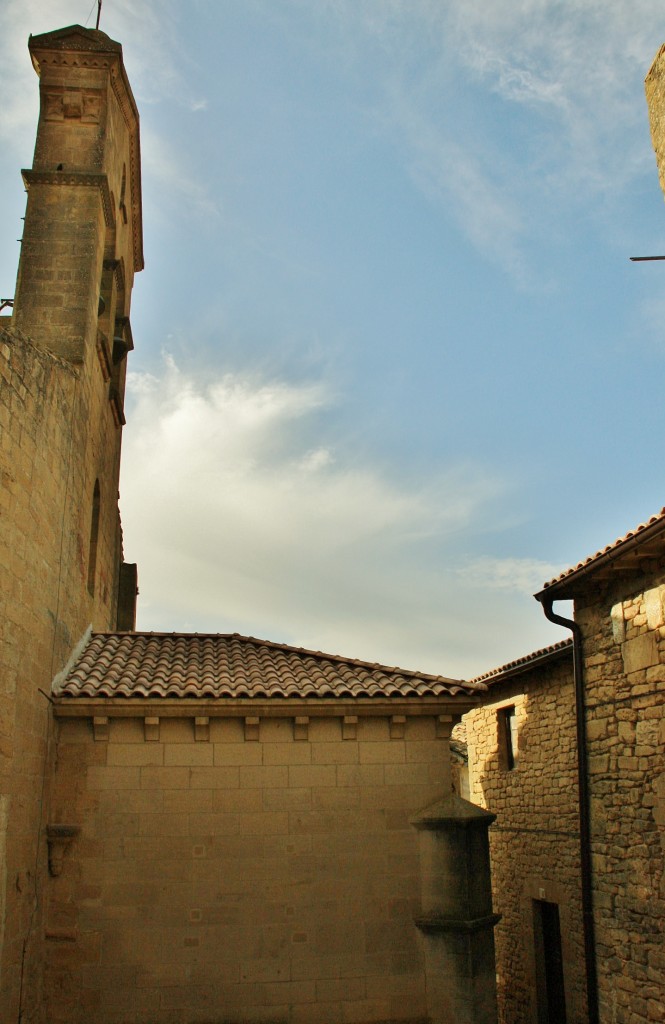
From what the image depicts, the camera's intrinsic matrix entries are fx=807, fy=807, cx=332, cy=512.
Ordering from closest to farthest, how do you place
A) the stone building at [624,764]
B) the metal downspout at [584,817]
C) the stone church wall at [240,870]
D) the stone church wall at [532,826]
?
the stone building at [624,764] → the stone church wall at [240,870] → the metal downspout at [584,817] → the stone church wall at [532,826]

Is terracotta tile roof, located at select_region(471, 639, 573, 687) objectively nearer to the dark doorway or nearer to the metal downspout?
the metal downspout

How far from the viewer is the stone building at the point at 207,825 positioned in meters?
8.23

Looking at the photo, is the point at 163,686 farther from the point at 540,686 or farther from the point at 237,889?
the point at 540,686

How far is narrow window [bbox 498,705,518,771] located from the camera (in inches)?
539

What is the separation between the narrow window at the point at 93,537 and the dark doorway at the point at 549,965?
8241 mm

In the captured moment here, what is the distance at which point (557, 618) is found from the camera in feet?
32.4

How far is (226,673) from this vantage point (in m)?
9.84

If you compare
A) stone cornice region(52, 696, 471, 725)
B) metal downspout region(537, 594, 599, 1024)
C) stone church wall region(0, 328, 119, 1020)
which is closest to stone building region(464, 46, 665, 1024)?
metal downspout region(537, 594, 599, 1024)

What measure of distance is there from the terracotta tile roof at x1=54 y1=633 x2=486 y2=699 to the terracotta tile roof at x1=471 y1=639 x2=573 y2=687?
211cm

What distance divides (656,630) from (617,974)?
365 cm

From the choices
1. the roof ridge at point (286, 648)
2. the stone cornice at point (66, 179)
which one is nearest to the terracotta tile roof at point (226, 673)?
the roof ridge at point (286, 648)

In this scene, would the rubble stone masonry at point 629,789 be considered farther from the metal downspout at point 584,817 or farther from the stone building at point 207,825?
the stone building at point 207,825

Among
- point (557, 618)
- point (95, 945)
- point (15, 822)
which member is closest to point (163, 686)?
point (15, 822)

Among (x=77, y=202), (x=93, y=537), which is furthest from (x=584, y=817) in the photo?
(x=77, y=202)
